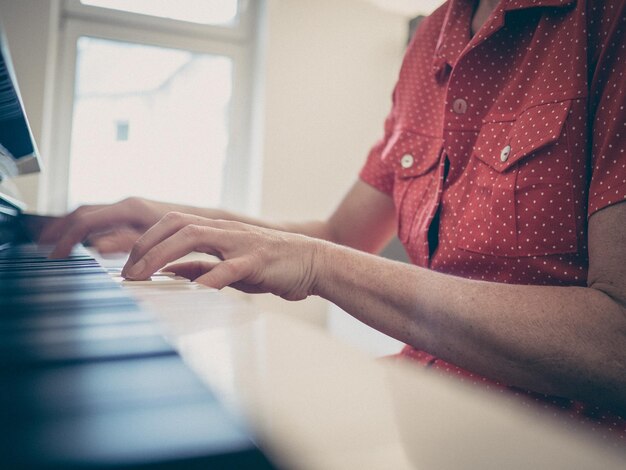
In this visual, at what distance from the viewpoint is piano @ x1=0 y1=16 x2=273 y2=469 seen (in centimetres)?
11

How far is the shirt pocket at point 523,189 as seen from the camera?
61cm

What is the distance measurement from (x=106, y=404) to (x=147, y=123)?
2908 millimetres

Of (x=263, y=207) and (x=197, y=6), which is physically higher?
(x=197, y=6)

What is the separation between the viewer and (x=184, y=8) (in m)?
2.80

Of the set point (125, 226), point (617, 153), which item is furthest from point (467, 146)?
point (125, 226)

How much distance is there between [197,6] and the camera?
9.34ft

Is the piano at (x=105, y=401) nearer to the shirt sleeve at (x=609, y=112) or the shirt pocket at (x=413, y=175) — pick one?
the shirt sleeve at (x=609, y=112)

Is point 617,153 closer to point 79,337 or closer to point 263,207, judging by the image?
point 79,337

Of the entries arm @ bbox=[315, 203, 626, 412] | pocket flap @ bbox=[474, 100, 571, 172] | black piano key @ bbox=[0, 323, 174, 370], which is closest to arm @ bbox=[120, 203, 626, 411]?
arm @ bbox=[315, 203, 626, 412]

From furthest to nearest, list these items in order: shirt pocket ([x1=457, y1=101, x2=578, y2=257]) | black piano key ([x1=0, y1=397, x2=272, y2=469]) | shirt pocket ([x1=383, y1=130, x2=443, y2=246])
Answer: shirt pocket ([x1=383, y1=130, x2=443, y2=246]) → shirt pocket ([x1=457, y1=101, x2=578, y2=257]) → black piano key ([x1=0, y1=397, x2=272, y2=469])

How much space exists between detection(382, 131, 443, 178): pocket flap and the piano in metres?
0.66

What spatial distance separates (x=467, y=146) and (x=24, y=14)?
240cm

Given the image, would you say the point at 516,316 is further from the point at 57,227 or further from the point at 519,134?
the point at 57,227

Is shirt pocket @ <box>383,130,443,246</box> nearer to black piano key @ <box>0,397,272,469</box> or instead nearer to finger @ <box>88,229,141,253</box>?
finger @ <box>88,229,141,253</box>
